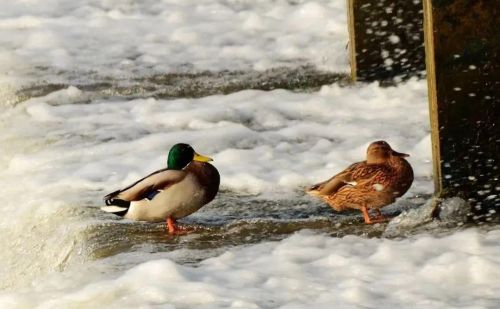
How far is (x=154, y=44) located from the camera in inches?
487

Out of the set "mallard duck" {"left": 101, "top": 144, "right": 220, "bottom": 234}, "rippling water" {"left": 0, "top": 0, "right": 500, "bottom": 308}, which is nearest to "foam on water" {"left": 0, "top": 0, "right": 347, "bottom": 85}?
"rippling water" {"left": 0, "top": 0, "right": 500, "bottom": 308}

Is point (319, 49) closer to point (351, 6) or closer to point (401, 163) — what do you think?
point (351, 6)

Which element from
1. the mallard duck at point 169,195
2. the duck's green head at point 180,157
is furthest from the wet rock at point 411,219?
the duck's green head at point 180,157

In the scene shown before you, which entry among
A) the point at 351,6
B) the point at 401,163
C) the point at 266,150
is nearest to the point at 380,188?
the point at 401,163

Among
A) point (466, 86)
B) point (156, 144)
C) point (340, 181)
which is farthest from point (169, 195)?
point (156, 144)

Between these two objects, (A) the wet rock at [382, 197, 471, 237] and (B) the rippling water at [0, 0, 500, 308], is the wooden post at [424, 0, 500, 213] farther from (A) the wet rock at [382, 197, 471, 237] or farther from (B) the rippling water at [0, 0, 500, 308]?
(B) the rippling water at [0, 0, 500, 308]

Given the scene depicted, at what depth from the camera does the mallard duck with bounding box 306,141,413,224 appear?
7012 mm

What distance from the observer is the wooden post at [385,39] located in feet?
33.8

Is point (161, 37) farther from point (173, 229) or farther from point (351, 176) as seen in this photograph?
point (351, 176)

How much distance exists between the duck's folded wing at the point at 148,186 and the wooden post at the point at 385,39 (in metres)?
3.48

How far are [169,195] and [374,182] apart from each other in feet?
3.25

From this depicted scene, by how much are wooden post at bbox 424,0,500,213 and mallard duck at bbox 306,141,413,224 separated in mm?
207

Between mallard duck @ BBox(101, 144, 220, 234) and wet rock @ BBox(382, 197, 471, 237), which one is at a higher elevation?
mallard duck @ BBox(101, 144, 220, 234)

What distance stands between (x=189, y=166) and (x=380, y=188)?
953 mm
